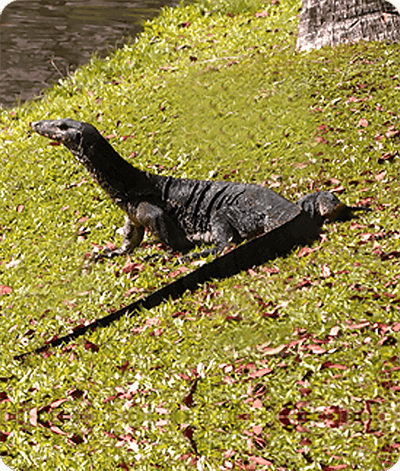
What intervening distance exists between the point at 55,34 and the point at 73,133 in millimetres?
7775

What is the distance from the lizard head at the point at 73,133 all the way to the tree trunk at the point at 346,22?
510cm

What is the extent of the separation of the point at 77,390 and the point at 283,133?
4.53 meters

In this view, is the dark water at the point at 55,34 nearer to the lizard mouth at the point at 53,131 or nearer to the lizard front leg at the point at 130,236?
the lizard mouth at the point at 53,131

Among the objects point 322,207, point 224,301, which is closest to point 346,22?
point 322,207

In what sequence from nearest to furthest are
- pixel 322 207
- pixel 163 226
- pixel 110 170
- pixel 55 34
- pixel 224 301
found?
pixel 224 301 → pixel 322 207 → pixel 163 226 → pixel 110 170 → pixel 55 34

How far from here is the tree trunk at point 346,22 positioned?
30.0ft

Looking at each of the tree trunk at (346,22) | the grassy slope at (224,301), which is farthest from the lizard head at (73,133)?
the tree trunk at (346,22)

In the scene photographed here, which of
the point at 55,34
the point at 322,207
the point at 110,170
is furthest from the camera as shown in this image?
the point at 55,34

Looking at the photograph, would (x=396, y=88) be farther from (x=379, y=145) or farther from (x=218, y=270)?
(x=218, y=270)

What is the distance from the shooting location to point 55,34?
12.6 meters

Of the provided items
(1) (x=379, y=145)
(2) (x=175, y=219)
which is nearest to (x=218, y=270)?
(2) (x=175, y=219)

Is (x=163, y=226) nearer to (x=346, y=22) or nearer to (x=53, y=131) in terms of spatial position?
(x=53, y=131)

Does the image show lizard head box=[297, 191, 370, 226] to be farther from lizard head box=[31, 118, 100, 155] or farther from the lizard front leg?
lizard head box=[31, 118, 100, 155]

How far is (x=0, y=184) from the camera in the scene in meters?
9.06
